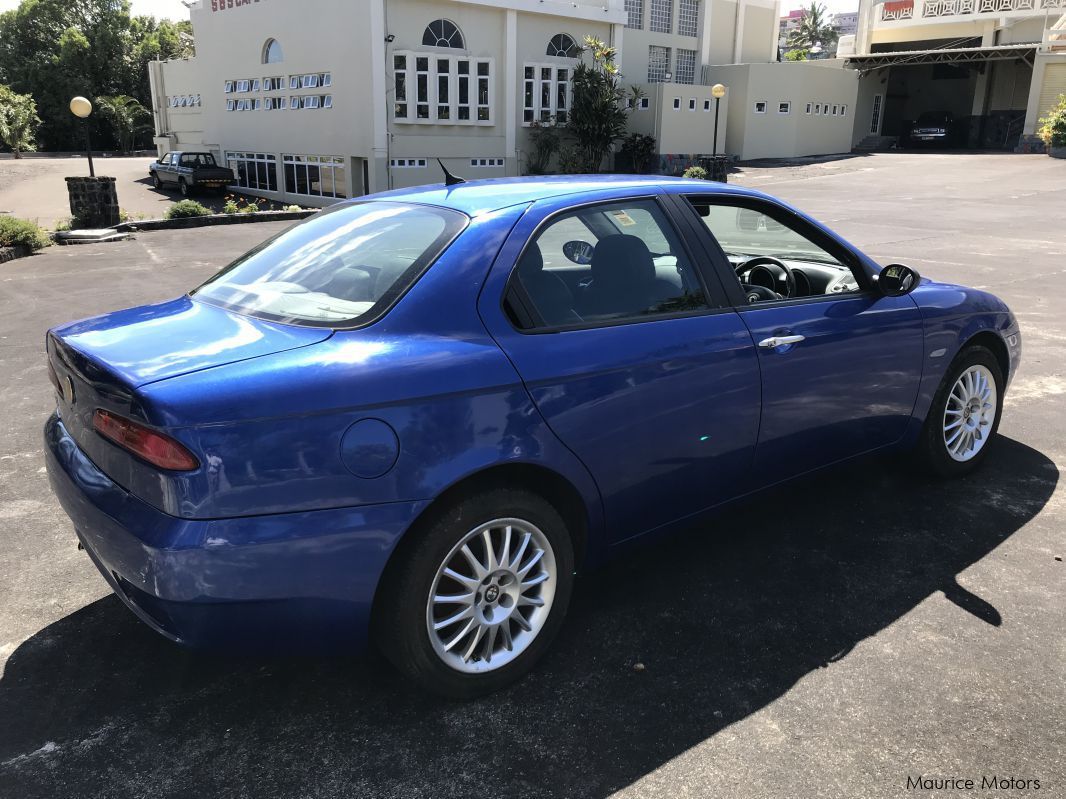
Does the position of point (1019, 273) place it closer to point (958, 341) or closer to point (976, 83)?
point (958, 341)

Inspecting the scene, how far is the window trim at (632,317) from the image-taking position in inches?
114

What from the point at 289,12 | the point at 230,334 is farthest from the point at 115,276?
the point at 289,12

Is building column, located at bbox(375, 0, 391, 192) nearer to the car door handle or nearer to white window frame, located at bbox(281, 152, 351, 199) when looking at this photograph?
white window frame, located at bbox(281, 152, 351, 199)

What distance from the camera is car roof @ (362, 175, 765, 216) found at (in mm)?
3191

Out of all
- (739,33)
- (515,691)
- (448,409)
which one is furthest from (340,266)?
(739,33)

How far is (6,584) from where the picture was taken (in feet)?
11.8

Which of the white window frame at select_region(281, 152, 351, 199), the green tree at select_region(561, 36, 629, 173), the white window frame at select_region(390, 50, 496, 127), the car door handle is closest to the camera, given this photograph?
the car door handle

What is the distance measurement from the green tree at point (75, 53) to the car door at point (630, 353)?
68.4 meters

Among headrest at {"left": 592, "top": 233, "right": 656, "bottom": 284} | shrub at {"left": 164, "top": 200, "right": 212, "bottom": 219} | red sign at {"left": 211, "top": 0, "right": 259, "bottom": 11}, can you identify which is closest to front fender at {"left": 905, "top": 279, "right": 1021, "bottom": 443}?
headrest at {"left": 592, "top": 233, "right": 656, "bottom": 284}

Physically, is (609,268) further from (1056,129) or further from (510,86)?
(1056,129)

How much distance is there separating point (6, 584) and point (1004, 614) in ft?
13.5

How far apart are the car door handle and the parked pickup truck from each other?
105 feet

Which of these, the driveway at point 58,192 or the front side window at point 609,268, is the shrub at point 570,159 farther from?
the front side window at point 609,268

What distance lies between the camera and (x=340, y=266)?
3.17 meters
